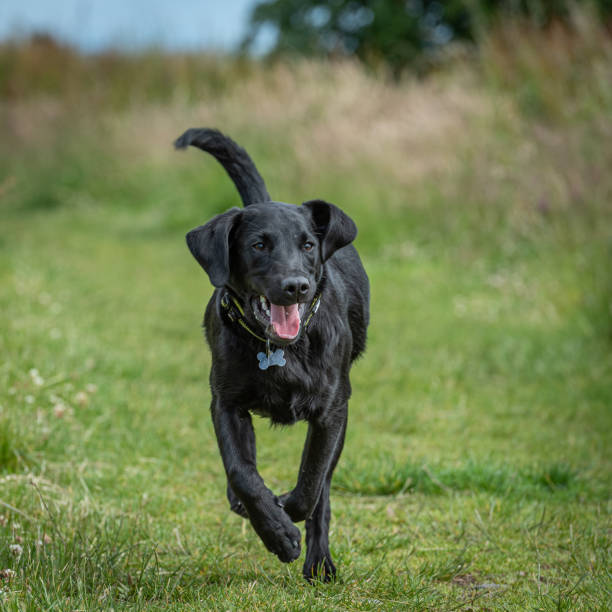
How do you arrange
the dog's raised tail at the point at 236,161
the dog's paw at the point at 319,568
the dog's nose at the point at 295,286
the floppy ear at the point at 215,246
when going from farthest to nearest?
the dog's raised tail at the point at 236,161 < the dog's paw at the point at 319,568 < the floppy ear at the point at 215,246 < the dog's nose at the point at 295,286

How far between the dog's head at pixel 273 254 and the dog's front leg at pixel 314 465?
36 centimetres

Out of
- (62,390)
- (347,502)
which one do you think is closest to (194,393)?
(62,390)

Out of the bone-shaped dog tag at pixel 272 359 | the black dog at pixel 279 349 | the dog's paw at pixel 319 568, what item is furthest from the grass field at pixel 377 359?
the bone-shaped dog tag at pixel 272 359

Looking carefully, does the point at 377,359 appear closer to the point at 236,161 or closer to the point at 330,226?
the point at 236,161

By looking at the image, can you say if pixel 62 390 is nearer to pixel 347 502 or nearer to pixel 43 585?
pixel 347 502

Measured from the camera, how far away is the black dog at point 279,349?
109 inches

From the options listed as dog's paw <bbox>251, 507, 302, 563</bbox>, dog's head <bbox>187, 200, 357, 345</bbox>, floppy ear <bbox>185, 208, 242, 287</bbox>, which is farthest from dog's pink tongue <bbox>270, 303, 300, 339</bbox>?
dog's paw <bbox>251, 507, 302, 563</bbox>

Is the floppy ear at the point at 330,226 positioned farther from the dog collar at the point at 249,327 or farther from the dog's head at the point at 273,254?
the dog collar at the point at 249,327

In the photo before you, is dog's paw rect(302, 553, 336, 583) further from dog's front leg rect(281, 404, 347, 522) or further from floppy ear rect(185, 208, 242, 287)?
floppy ear rect(185, 208, 242, 287)

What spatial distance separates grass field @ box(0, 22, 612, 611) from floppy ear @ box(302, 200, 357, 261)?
1129 millimetres

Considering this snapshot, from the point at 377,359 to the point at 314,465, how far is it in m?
3.27

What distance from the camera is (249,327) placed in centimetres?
288

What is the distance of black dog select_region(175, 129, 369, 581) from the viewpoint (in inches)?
109

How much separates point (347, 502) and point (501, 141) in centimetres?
668
